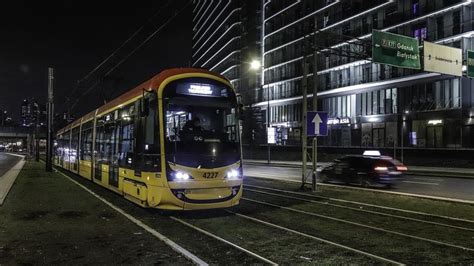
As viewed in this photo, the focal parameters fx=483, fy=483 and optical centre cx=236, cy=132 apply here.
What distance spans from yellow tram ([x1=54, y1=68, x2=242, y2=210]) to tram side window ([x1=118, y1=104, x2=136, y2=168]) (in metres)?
0.06

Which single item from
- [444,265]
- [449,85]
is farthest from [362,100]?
[444,265]

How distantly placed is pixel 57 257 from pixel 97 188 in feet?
40.9

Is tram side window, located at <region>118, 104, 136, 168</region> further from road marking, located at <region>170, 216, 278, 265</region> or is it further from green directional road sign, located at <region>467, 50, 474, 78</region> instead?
green directional road sign, located at <region>467, 50, 474, 78</region>

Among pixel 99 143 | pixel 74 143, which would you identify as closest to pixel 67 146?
pixel 74 143

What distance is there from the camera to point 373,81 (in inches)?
2346

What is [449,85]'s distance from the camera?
49531 millimetres

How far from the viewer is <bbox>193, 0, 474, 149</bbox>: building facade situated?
4878 cm

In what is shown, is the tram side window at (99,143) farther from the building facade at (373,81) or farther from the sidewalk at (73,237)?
the building facade at (373,81)

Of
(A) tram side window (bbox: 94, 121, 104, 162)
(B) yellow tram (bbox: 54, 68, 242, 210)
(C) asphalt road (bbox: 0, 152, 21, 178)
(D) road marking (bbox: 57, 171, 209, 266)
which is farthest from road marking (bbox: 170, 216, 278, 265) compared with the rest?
Result: (C) asphalt road (bbox: 0, 152, 21, 178)

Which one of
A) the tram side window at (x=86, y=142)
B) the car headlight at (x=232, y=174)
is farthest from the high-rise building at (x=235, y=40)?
the car headlight at (x=232, y=174)

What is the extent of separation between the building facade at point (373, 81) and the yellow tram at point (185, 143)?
24.1 meters

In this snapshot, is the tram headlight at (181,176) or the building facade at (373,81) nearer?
the tram headlight at (181,176)

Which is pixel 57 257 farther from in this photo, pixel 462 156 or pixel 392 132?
pixel 392 132

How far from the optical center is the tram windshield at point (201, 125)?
464 inches
